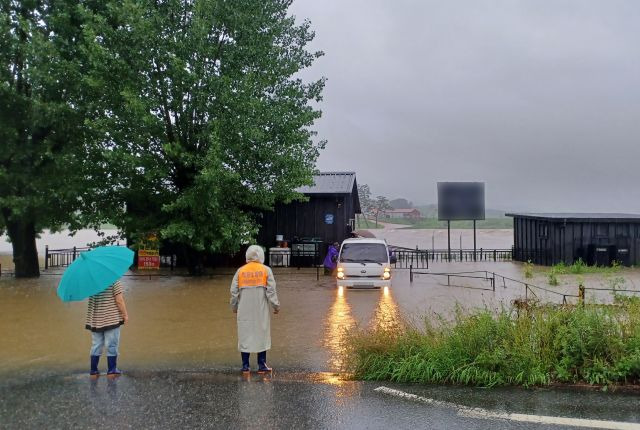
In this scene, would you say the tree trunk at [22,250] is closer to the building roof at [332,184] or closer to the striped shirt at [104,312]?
the building roof at [332,184]

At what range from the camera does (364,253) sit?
16.0 metres

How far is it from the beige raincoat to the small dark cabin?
1774cm

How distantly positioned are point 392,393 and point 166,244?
2077cm

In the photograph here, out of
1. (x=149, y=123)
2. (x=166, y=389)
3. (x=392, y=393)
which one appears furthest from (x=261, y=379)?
(x=149, y=123)

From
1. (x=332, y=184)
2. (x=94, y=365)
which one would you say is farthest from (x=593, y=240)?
(x=94, y=365)

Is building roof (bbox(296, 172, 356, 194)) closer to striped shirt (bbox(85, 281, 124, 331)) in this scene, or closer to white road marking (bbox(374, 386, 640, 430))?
striped shirt (bbox(85, 281, 124, 331))

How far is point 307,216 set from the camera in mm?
25172

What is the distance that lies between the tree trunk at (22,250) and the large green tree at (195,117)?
391 centimetres

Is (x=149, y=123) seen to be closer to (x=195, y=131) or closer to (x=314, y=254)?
(x=195, y=131)

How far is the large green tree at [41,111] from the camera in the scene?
17.4 meters

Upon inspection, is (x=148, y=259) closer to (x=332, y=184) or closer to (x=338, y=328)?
(x=332, y=184)

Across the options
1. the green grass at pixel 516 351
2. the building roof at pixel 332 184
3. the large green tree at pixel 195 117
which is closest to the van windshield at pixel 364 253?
the large green tree at pixel 195 117

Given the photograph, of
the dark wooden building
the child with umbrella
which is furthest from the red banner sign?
the dark wooden building

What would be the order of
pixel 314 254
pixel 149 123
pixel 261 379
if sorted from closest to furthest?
pixel 261 379 → pixel 149 123 → pixel 314 254
